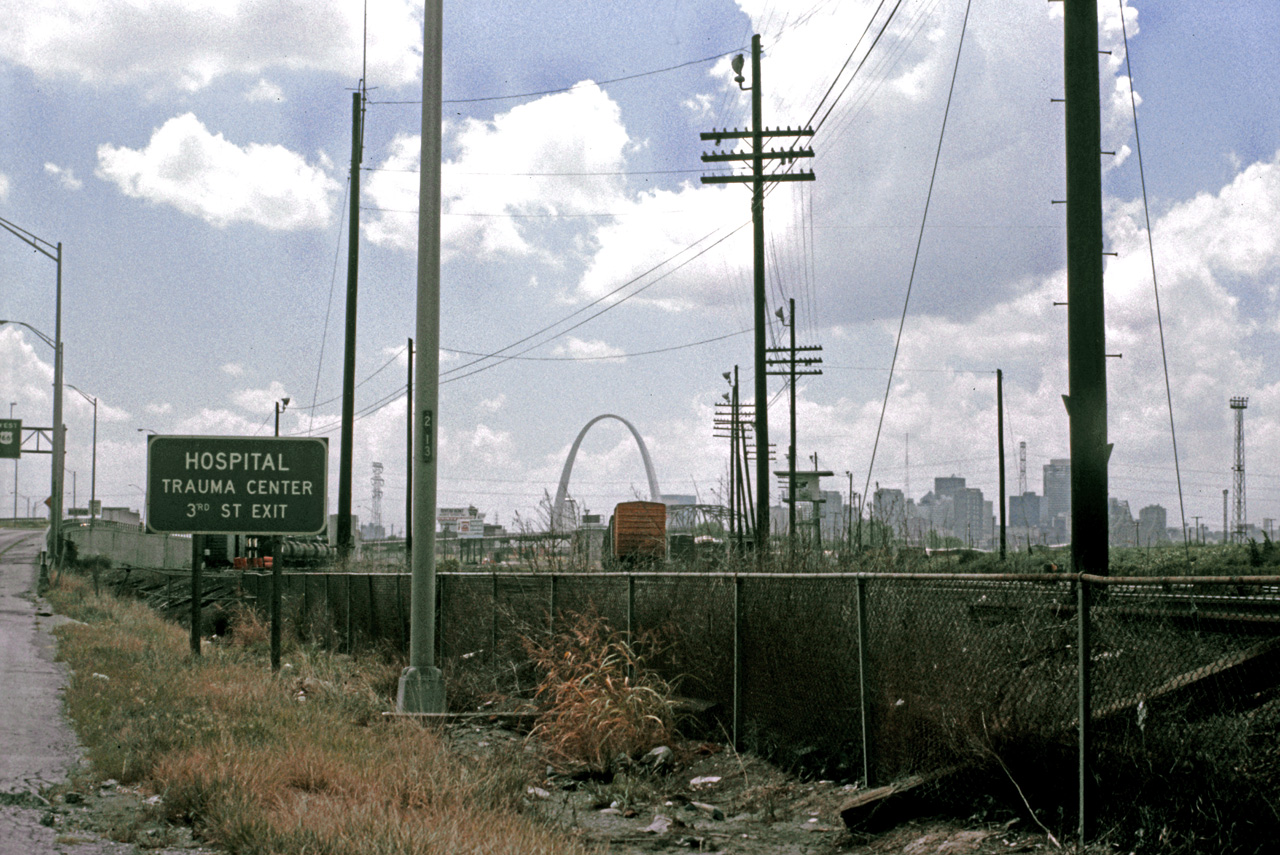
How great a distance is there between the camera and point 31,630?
75.5 feet

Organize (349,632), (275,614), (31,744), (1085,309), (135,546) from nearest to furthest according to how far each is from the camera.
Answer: (31,744) < (1085,309) < (275,614) < (349,632) < (135,546)

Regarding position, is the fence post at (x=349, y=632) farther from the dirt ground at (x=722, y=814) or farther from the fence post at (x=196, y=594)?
the dirt ground at (x=722, y=814)

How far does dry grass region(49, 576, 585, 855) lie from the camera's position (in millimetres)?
6113

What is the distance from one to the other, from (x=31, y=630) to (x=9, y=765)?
52.8 feet

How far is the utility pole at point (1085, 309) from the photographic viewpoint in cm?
1105

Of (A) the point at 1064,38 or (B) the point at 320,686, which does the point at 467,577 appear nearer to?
(B) the point at 320,686

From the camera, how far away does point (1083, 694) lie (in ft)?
20.4

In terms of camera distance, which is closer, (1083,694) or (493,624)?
(1083,694)

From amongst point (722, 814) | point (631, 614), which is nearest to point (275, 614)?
point (631, 614)

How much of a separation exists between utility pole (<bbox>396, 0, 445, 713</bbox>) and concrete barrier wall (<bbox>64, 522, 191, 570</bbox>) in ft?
138

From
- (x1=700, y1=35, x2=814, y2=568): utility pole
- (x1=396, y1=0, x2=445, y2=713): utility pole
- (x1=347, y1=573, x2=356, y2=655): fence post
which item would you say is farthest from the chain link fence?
(x1=700, y1=35, x2=814, y2=568): utility pole

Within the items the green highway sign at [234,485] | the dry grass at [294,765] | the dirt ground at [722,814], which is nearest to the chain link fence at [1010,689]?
the dirt ground at [722,814]

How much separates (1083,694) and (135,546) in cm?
6385

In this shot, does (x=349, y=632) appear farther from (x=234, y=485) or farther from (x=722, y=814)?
(x=722, y=814)
